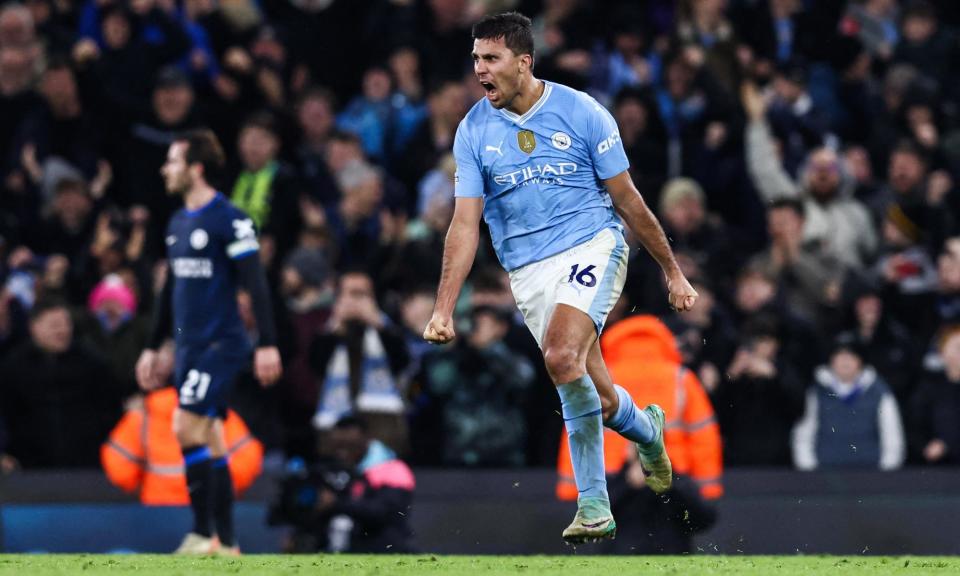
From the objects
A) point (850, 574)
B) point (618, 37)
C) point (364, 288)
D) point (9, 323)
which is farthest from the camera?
point (618, 37)

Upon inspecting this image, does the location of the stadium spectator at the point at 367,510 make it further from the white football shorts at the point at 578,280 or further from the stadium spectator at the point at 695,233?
the stadium spectator at the point at 695,233

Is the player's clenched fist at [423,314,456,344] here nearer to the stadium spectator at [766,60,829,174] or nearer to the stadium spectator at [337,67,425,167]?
the stadium spectator at [337,67,425,167]

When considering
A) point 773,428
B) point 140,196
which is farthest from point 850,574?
point 140,196

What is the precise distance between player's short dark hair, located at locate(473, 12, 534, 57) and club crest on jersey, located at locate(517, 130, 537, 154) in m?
0.36

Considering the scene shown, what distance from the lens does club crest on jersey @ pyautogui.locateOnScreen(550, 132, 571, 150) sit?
8.14 meters

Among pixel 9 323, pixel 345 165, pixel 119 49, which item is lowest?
pixel 9 323

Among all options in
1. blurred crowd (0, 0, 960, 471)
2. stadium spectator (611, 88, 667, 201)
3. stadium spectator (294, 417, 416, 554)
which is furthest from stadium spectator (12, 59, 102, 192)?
stadium spectator (294, 417, 416, 554)

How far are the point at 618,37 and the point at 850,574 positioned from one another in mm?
8584

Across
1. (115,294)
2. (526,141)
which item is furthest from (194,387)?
(115,294)

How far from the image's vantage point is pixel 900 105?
594 inches

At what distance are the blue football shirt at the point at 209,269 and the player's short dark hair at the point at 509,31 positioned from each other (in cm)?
240

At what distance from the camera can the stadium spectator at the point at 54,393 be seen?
1230 centimetres

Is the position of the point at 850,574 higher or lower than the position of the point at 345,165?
lower

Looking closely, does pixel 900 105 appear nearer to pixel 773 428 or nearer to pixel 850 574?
pixel 773 428
